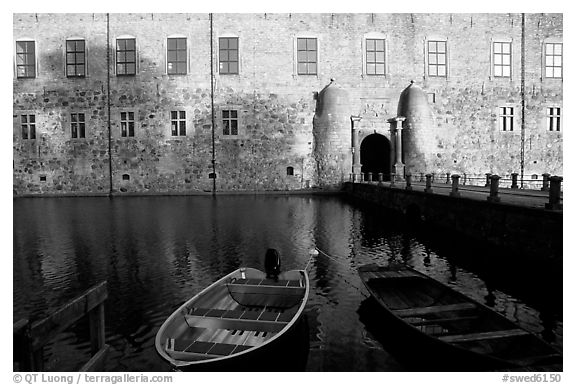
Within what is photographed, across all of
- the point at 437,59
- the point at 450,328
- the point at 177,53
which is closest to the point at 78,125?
the point at 177,53

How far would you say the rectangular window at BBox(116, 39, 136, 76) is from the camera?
27.0 meters

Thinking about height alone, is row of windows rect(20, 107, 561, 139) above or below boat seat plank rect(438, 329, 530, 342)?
above

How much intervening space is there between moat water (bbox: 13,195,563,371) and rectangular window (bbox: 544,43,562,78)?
59.7ft

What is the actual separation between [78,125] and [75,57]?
13.8 feet

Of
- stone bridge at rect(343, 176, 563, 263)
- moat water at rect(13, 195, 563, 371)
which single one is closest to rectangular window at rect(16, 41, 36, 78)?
moat water at rect(13, 195, 563, 371)

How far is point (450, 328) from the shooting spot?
566cm

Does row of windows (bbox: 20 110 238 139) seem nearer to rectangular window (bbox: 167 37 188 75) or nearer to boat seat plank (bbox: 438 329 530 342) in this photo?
rectangular window (bbox: 167 37 188 75)

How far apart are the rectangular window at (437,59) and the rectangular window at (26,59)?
24781 millimetres

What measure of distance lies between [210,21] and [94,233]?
17.4 m

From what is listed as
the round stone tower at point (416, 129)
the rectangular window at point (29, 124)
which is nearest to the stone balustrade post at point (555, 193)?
the round stone tower at point (416, 129)

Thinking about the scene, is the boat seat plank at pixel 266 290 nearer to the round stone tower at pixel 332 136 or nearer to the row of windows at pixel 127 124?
the round stone tower at pixel 332 136

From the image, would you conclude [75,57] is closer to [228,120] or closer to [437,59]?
[228,120]

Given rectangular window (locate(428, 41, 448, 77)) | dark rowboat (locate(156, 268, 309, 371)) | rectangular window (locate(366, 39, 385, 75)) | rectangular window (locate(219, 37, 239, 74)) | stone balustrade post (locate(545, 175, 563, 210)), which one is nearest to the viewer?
dark rowboat (locate(156, 268, 309, 371))
